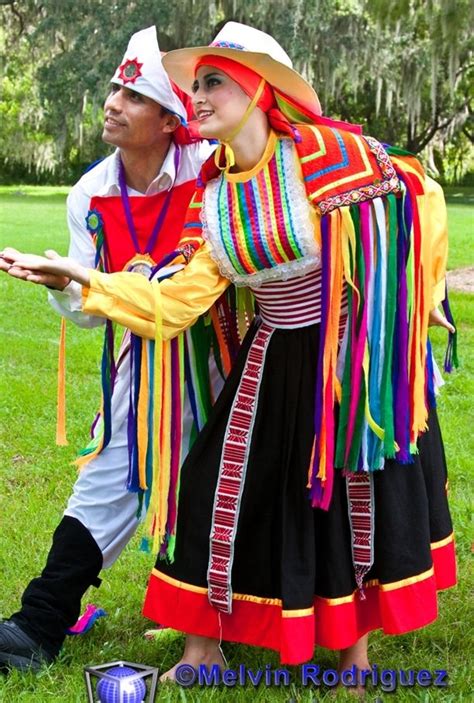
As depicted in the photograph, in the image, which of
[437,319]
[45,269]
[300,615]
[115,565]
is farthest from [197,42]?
[300,615]

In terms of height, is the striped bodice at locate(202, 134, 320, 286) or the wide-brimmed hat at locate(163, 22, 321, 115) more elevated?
the wide-brimmed hat at locate(163, 22, 321, 115)

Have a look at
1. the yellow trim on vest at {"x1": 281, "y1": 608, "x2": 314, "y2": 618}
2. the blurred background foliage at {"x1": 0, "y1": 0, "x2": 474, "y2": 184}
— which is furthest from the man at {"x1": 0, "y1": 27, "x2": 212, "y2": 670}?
the blurred background foliage at {"x1": 0, "y1": 0, "x2": 474, "y2": 184}

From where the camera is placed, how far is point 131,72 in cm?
308

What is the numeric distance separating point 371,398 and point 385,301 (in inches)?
10.5

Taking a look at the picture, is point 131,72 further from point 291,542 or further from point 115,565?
point 115,565

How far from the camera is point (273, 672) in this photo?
3.08 metres

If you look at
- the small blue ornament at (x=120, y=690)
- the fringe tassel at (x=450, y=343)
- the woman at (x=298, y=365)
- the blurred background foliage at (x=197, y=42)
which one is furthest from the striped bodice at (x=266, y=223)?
the blurred background foliage at (x=197, y=42)

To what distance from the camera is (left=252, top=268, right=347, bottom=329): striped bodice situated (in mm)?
2852

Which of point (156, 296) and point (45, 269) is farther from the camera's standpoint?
point (156, 296)

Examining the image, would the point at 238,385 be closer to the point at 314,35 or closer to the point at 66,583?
the point at 66,583

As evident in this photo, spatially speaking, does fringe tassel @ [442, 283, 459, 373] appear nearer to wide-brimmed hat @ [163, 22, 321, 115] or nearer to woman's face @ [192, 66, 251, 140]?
wide-brimmed hat @ [163, 22, 321, 115]

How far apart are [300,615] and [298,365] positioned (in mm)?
677

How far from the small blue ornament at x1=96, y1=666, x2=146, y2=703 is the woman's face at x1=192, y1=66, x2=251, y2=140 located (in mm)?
1384

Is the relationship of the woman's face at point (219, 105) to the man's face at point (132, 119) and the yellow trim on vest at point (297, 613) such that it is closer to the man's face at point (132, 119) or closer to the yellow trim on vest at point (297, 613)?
the man's face at point (132, 119)
